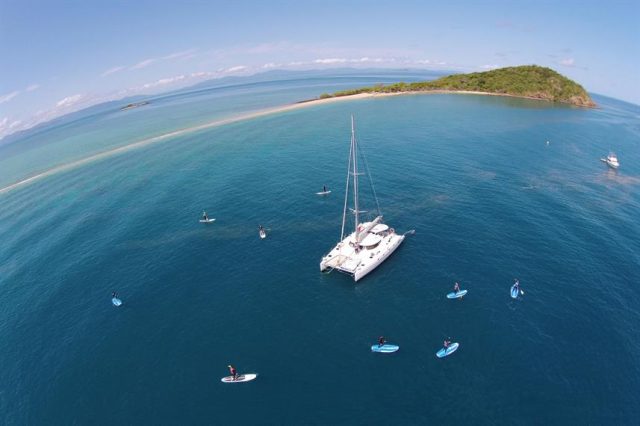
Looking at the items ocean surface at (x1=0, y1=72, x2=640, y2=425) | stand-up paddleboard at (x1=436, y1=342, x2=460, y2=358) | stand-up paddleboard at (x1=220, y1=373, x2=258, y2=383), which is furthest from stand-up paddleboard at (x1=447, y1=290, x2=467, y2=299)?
stand-up paddleboard at (x1=220, y1=373, x2=258, y2=383)

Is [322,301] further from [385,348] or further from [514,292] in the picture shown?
[514,292]

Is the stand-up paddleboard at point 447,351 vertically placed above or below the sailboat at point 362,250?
below

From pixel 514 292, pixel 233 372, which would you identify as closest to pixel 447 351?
pixel 514 292

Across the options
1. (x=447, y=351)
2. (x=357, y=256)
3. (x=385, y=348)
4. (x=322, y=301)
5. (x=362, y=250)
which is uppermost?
(x=362, y=250)

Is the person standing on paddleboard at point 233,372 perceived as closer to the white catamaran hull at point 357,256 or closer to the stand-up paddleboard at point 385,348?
the stand-up paddleboard at point 385,348

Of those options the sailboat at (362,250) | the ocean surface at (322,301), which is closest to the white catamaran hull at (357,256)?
the sailboat at (362,250)

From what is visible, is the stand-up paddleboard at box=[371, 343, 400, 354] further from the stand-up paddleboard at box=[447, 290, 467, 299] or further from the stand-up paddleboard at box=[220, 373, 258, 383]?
the stand-up paddleboard at box=[220, 373, 258, 383]
